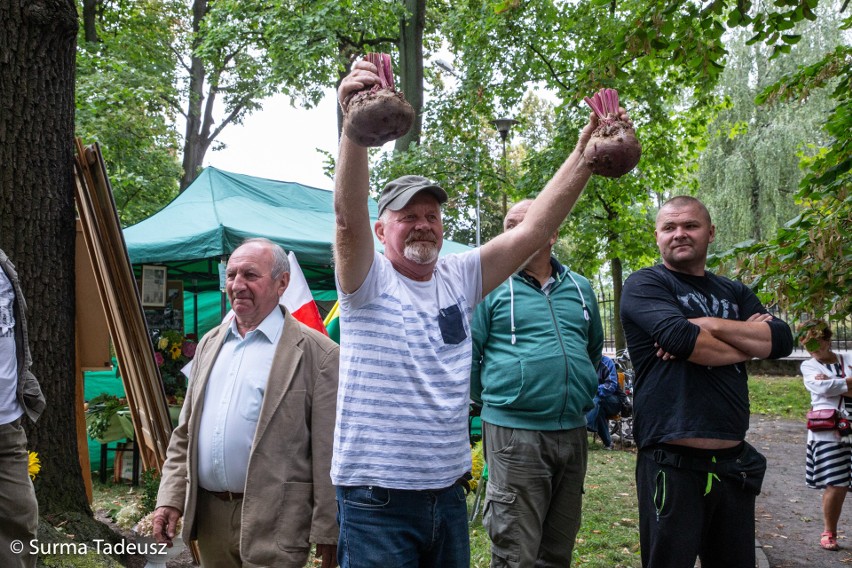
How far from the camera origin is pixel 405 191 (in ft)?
7.78

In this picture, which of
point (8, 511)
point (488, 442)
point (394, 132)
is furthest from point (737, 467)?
point (8, 511)

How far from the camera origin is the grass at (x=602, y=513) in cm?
546

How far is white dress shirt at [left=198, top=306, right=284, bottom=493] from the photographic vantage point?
9.72 feet

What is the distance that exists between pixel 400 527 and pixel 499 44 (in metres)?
14.1

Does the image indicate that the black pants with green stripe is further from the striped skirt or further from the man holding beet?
the striped skirt

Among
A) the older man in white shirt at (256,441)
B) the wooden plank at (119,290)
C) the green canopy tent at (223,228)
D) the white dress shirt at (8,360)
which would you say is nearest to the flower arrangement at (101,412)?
the green canopy tent at (223,228)

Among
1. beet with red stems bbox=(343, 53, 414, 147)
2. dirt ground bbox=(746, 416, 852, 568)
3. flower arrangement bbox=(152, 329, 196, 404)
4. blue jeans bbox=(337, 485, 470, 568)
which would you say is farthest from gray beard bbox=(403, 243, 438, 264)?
flower arrangement bbox=(152, 329, 196, 404)

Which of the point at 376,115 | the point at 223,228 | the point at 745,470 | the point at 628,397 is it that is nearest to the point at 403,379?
the point at 376,115

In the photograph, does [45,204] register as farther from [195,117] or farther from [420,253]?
[195,117]

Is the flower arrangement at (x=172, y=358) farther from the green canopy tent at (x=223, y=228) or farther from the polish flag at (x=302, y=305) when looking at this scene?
the polish flag at (x=302, y=305)

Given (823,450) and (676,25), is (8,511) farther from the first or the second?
(823,450)

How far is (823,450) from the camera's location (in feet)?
19.5

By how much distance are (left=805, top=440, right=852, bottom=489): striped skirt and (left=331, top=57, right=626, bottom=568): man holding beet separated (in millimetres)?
4685

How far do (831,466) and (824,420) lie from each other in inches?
15.0
